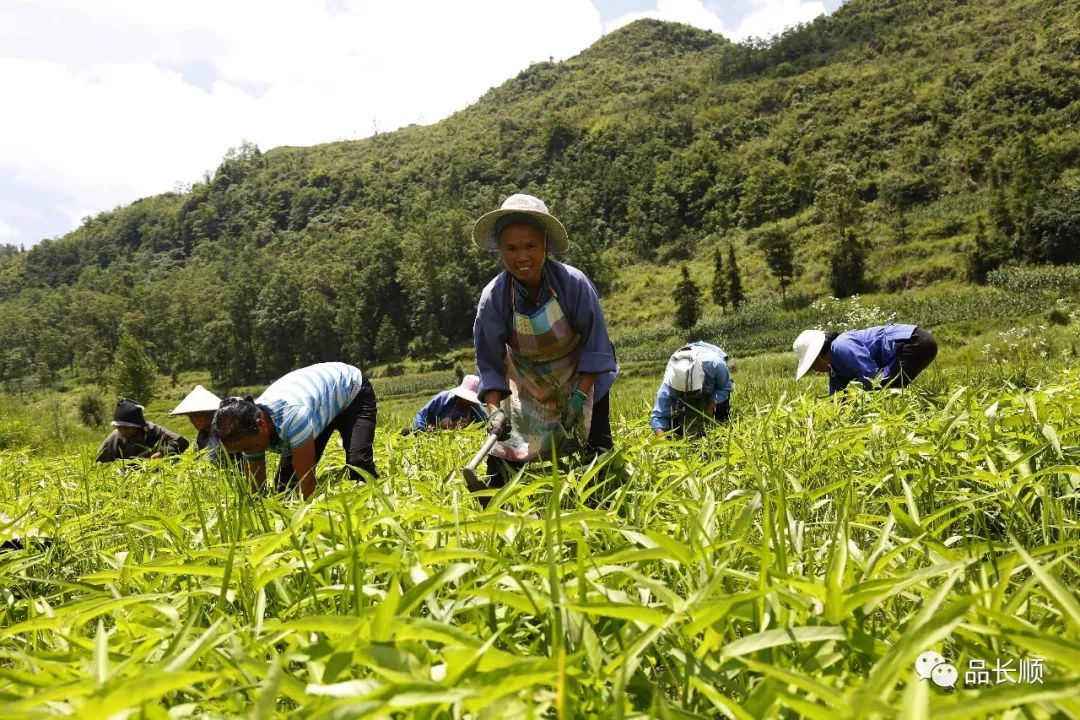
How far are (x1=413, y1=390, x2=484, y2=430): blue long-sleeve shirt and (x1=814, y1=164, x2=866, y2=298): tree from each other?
3391 cm

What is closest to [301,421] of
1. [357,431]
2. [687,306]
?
[357,431]

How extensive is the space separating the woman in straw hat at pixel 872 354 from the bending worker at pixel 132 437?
18.2ft

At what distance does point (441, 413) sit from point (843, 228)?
140ft

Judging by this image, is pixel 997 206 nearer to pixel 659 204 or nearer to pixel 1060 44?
pixel 1060 44

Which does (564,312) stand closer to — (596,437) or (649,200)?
(596,437)

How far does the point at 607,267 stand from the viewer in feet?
198

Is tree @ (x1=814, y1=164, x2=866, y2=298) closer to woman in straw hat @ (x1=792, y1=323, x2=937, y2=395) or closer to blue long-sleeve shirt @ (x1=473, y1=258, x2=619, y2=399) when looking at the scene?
woman in straw hat @ (x1=792, y1=323, x2=937, y2=395)

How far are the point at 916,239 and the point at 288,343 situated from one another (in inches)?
2507

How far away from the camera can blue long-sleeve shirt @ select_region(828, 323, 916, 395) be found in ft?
14.7

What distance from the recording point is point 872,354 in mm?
4594

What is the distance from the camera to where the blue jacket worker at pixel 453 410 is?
6184mm

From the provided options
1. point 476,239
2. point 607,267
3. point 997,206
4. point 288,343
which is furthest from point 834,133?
point 476,239

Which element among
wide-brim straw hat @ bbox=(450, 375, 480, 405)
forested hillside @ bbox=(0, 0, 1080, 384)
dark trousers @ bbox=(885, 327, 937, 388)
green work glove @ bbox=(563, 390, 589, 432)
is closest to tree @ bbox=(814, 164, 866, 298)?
forested hillside @ bbox=(0, 0, 1080, 384)

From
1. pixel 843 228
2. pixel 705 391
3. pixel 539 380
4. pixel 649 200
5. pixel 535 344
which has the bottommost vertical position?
pixel 705 391
